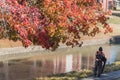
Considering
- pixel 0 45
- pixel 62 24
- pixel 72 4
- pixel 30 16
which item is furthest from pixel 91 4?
pixel 0 45

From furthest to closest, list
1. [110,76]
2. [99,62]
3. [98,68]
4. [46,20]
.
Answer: [110,76]
[98,68]
[99,62]
[46,20]

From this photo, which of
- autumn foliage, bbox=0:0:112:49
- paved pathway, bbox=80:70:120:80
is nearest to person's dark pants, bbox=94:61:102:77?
paved pathway, bbox=80:70:120:80

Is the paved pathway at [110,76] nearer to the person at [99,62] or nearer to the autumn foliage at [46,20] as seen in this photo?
the person at [99,62]

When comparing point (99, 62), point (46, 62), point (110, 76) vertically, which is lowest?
point (46, 62)

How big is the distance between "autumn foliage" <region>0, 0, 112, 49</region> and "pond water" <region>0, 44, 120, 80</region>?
1198cm

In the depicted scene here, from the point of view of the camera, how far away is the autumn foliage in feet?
43.9

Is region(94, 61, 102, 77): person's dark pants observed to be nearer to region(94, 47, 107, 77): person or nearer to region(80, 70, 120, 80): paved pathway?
region(94, 47, 107, 77): person

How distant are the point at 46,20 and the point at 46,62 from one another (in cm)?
2236

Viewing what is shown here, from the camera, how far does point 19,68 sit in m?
33.2

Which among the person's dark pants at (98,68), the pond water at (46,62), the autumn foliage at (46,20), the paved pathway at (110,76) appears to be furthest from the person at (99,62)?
the pond water at (46,62)

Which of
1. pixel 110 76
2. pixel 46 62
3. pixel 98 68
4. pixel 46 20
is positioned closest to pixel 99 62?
pixel 98 68

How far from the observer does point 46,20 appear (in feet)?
48.9

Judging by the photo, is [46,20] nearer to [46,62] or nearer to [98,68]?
[98,68]

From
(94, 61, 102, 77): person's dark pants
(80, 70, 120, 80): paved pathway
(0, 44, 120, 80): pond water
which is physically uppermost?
(94, 61, 102, 77): person's dark pants
